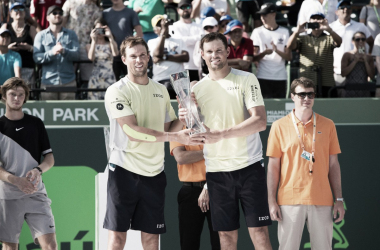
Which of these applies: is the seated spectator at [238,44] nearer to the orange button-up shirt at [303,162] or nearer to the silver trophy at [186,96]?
the orange button-up shirt at [303,162]

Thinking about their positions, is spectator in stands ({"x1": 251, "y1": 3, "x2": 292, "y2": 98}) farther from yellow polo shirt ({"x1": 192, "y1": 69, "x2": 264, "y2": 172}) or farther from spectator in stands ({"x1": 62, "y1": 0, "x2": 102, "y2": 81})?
yellow polo shirt ({"x1": 192, "y1": 69, "x2": 264, "y2": 172})

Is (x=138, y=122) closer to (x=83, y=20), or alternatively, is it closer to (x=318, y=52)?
(x=318, y=52)

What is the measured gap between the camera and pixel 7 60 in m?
8.00

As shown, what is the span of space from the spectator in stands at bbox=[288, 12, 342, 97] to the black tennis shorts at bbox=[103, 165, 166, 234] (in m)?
3.99

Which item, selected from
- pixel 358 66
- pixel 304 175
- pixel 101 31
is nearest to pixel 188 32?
pixel 101 31

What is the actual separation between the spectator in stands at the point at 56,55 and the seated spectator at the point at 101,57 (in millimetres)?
261

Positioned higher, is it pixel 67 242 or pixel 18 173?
pixel 18 173

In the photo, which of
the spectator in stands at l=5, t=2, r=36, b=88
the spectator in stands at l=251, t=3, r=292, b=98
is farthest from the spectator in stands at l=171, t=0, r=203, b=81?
the spectator in stands at l=5, t=2, r=36, b=88

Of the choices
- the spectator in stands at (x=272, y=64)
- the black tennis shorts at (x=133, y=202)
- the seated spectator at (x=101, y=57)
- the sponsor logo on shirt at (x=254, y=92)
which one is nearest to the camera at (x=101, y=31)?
the seated spectator at (x=101, y=57)

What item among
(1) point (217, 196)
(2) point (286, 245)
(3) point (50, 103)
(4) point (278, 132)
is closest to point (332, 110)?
(4) point (278, 132)

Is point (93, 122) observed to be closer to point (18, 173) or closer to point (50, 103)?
point (50, 103)

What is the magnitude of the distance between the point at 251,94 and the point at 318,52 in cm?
374

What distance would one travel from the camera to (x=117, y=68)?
837 centimetres

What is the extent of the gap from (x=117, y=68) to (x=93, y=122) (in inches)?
53.6
